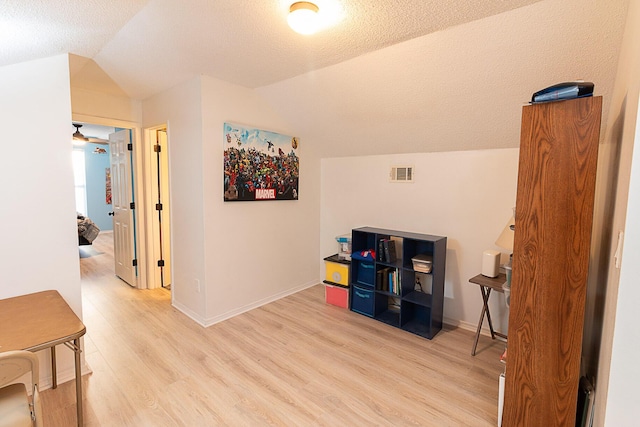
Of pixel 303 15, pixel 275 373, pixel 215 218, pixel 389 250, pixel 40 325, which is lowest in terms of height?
pixel 275 373

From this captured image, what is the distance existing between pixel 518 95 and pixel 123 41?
2955 mm

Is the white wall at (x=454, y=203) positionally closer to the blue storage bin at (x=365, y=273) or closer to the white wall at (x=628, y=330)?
the blue storage bin at (x=365, y=273)

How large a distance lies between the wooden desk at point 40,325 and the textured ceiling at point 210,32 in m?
1.47

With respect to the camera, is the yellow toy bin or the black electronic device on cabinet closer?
the black electronic device on cabinet

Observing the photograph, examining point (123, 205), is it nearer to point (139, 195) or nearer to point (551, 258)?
point (139, 195)

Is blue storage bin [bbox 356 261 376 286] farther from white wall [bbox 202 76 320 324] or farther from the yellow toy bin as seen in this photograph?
white wall [bbox 202 76 320 324]

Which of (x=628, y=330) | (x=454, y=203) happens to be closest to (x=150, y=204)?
(x=454, y=203)

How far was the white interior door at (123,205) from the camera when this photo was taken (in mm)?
3941

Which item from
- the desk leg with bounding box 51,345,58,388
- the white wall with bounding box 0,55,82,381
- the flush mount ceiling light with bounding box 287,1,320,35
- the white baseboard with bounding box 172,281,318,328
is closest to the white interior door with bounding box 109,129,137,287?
the white baseboard with bounding box 172,281,318,328

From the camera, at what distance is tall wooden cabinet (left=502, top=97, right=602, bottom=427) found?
1.38m

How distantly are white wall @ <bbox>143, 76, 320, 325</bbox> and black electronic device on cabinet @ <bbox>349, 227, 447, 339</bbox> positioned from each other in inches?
37.8

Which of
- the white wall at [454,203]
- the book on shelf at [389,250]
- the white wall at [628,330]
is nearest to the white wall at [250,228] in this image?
the white wall at [454,203]

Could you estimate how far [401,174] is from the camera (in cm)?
342

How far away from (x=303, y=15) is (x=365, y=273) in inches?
97.2
